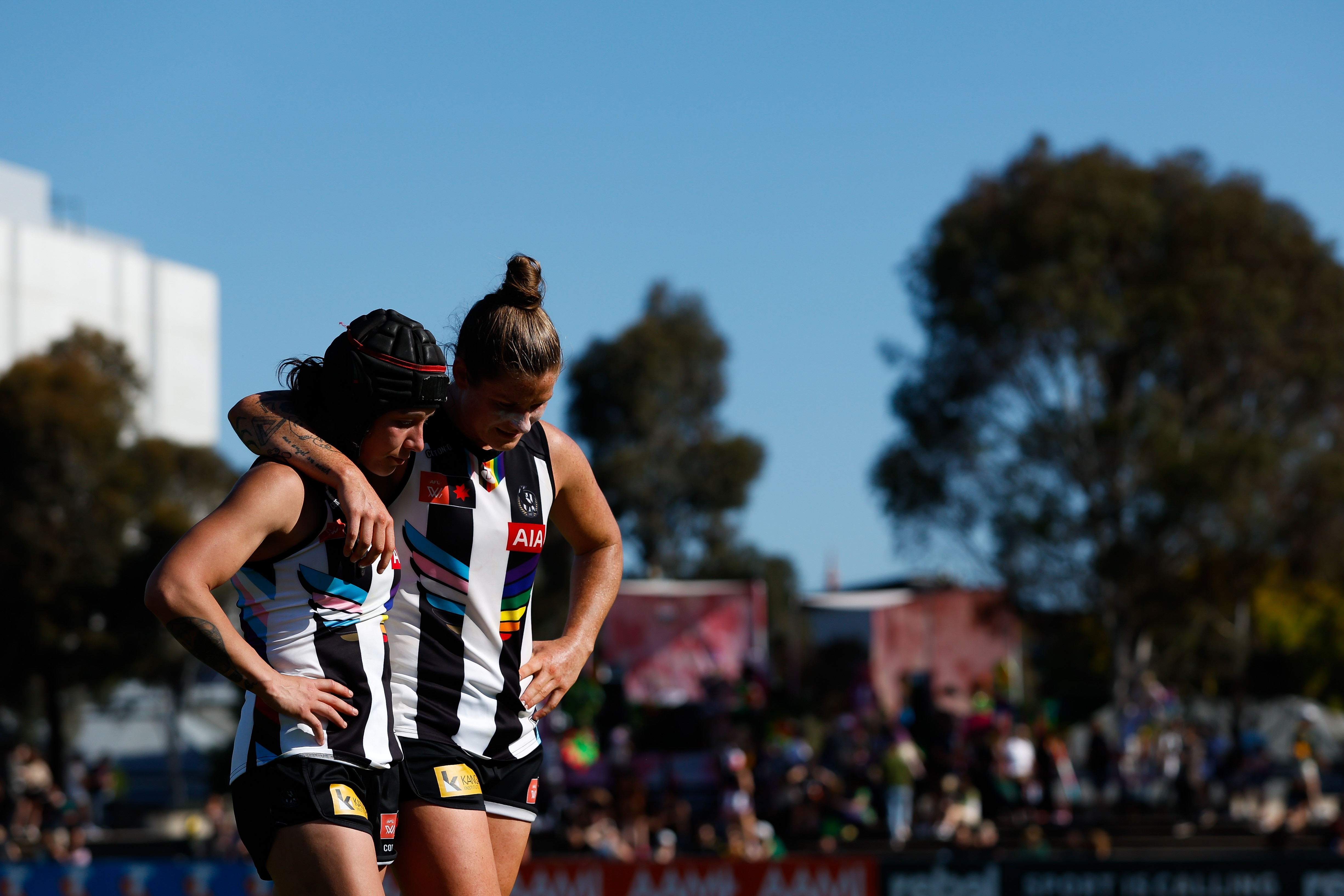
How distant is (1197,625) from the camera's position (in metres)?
32.1

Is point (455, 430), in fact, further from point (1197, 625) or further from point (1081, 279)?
point (1197, 625)

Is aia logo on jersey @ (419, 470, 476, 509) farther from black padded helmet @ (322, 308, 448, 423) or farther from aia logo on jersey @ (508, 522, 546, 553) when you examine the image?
black padded helmet @ (322, 308, 448, 423)

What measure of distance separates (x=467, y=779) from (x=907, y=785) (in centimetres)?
1367

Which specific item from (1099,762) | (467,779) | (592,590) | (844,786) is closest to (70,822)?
(844,786)

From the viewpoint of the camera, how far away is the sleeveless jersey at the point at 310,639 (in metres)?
3.16

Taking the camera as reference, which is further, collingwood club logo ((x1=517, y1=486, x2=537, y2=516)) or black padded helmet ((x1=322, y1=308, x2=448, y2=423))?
collingwood club logo ((x1=517, y1=486, x2=537, y2=516))

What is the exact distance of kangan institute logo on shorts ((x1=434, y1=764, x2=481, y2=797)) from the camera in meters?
3.44

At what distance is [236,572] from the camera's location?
3125 millimetres

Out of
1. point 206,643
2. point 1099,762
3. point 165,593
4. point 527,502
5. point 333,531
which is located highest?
point 527,502

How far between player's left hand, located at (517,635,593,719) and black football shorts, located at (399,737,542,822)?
0.15 meters

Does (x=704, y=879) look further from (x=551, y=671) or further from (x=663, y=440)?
(x=663, y=440)

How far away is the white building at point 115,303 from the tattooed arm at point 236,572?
48.1 meters

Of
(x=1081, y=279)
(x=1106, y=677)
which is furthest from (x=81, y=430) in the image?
(x=1106, y=677)

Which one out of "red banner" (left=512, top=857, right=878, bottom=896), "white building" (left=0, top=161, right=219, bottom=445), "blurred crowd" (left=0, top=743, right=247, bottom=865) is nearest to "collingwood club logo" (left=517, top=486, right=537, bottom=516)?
"red banner" (left=512, top=857, right=878, bottom=896)
